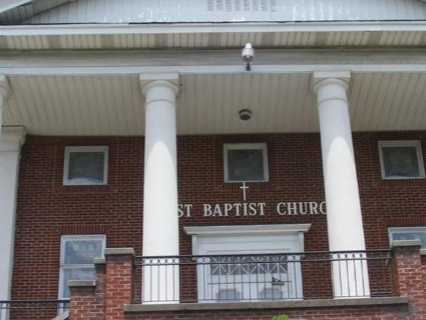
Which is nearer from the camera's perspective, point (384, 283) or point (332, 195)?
point (332, 195)

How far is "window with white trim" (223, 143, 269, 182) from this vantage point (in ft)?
62.1

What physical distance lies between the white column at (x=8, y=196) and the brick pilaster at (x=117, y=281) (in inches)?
189

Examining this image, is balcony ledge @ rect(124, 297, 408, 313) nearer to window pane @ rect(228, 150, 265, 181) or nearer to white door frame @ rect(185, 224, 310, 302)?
white door frame @ rect(185, 224, 310, 302)

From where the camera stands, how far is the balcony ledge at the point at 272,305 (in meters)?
13.1

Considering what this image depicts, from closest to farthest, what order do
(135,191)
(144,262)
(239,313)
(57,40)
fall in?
(239,313)
(144,262)
(57,40)
(135,191)

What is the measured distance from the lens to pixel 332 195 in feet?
49.9

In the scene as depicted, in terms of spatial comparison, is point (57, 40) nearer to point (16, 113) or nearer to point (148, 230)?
point (16, 113)

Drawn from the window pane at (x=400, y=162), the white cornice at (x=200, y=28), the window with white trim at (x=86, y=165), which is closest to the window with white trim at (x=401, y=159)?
the window pane at (x=400, y=162)

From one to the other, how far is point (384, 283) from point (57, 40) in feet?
26.3

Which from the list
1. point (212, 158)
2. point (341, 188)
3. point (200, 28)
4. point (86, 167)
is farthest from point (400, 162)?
point (86, 167)

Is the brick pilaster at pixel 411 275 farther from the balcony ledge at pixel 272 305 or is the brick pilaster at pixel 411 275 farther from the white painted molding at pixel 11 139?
the white painted molding at pixel 11 139

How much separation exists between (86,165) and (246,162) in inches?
139

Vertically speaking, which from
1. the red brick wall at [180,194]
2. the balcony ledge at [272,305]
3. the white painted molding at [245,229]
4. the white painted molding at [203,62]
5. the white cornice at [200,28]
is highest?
the white cornice at [200,28]

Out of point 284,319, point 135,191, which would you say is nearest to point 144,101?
point 135,191
